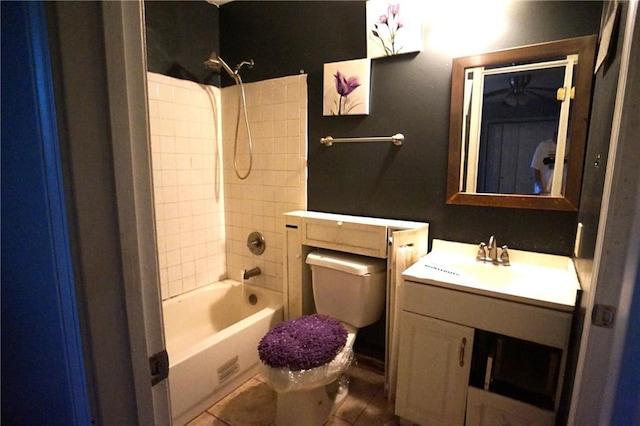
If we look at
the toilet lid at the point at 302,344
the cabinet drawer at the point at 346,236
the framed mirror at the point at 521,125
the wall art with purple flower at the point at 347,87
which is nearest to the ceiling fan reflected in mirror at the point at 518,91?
the framed mirror at the point at 521,125

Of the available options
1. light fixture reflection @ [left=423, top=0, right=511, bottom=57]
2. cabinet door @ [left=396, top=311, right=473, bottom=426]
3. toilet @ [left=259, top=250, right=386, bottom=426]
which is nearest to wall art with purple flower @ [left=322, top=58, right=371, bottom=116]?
light fixture reflection @ [left=423, top=0, right=511, bottom=57]

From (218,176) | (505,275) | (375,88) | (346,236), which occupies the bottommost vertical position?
(505,275)

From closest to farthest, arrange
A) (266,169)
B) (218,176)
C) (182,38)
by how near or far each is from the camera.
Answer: (182,38), (266,169), (218,176)

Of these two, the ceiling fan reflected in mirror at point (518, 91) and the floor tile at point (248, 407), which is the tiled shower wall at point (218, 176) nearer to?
the floor tile at point (248, 407)

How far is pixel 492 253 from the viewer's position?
158 cm

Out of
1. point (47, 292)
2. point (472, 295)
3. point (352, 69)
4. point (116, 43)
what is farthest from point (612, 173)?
point (352, 69)

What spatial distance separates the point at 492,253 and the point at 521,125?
61cm

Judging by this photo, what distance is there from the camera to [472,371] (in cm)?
138

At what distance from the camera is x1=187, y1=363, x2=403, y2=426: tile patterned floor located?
1.63 meters

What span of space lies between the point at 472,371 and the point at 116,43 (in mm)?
1579

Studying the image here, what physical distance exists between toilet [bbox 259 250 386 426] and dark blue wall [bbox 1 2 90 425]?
102 centimetres

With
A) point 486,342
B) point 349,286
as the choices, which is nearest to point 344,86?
→ point 349,286

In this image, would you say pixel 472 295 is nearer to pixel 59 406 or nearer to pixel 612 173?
pixel 612 173

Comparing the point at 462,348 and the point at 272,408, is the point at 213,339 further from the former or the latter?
the point at 462,348
